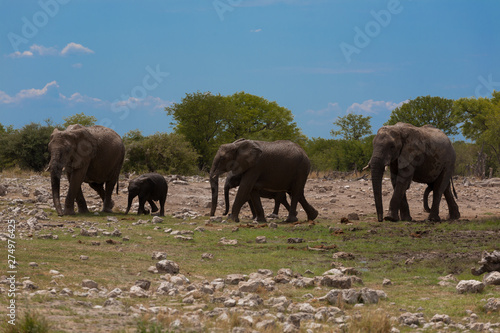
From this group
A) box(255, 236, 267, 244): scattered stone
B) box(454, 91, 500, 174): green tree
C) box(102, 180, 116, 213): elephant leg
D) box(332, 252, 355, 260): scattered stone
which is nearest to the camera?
box(332, 252, 355, 260): scattered stone

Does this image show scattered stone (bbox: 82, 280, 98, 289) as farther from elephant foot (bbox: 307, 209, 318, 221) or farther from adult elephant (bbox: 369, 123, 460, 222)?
elephant foot (bbox: 307, 209, 318, 221)

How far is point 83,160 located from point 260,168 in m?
5.40

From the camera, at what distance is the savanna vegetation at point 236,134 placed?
40.7 metres

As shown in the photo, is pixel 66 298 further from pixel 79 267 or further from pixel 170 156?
pixel 170 156

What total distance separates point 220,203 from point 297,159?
242 inches

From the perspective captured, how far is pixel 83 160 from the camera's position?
20828 millimetres

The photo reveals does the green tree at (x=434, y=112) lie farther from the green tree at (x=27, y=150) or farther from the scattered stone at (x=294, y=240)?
the scattered stone at (x=294, y=240)

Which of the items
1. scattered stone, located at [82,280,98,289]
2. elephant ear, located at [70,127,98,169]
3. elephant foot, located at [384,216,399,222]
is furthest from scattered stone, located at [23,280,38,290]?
elephant foot, located at [384,216,399,222]

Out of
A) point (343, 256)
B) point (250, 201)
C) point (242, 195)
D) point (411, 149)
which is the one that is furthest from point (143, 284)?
point (411, 149)

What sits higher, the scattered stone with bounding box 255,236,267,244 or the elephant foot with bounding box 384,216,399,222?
the elephant foot with bounding box 384,216,399,222

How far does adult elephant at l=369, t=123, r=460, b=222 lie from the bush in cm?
2064

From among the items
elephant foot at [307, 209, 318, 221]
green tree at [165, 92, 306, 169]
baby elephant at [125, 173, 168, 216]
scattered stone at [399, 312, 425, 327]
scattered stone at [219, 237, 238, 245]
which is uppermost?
green tree at [165, 92, 306, 169]

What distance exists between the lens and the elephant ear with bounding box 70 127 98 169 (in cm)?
2069

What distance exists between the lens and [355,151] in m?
68.3
